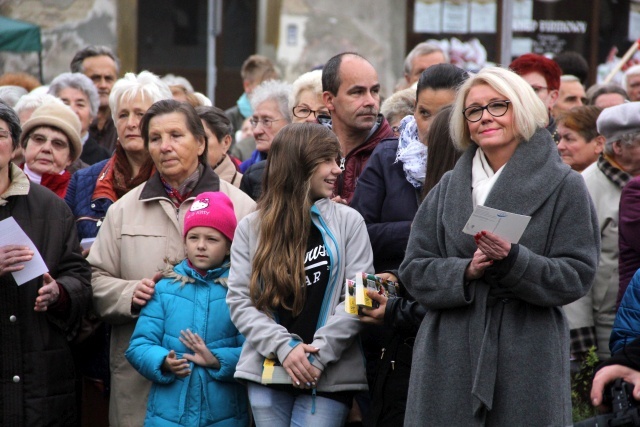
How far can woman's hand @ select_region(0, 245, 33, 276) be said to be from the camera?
200 inches

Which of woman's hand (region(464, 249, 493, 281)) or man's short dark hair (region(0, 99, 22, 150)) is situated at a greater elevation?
man's short dark hair (region(0, 99, 22, 150))

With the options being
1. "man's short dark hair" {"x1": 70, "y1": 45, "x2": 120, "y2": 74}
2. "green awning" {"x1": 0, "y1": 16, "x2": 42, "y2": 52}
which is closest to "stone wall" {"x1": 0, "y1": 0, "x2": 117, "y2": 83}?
"green awning" {"x1": 0, "y1": 16, "x2": 42, "y2": 52}

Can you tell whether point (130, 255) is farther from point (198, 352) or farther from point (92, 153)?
point (92, 153)

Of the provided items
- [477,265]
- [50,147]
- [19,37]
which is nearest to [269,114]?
[50,147]

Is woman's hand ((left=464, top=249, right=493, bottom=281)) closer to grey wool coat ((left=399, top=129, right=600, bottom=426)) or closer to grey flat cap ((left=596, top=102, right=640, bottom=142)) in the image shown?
grey wool coat ((left=399, top=129, right=600, bottom=426))

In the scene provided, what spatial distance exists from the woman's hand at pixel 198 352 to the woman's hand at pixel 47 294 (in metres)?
0.70

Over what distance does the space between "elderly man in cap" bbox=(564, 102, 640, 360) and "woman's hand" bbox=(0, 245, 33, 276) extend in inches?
116

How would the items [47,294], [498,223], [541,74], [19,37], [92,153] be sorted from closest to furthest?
[498,223] < [47,294] < [541,74] < [92,153] < [19,37]

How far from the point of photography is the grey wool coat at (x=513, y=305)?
4.07 meters

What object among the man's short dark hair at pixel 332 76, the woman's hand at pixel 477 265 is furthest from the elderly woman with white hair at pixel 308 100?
the woman's hand at pixel 477 265

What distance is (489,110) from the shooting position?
Answer: 14.2 ft

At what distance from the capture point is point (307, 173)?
16.4 ft

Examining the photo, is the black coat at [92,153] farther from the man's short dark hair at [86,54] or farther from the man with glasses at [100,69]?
the man's short dark hair at [86,54]

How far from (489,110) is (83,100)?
14.1 feet
